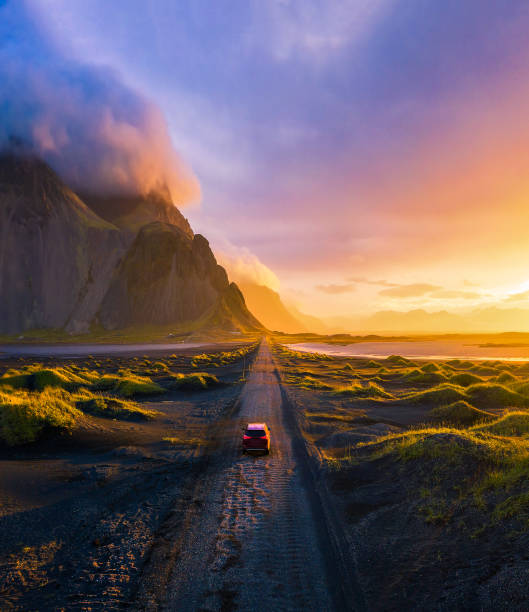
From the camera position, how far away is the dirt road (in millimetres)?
6617

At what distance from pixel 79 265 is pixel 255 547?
179129 mm

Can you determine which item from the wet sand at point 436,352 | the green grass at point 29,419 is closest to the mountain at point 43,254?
the wet sand at point 436,352

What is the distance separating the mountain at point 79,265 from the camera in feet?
483

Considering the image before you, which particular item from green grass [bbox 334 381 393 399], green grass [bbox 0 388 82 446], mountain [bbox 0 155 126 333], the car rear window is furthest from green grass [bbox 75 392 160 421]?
mountain [bbox 0 155 126 333]

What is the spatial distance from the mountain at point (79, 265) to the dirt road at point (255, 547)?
542ft

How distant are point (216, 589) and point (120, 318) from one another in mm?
178532

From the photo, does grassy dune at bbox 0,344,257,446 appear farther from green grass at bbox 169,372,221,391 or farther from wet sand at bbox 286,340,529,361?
wet sand at bbox 286,340,529,361

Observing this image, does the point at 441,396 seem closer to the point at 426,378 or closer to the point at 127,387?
the point at 426,378

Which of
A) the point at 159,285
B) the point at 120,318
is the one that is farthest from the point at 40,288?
the point at 159,285

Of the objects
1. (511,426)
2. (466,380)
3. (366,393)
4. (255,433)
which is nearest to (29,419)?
(255,433)

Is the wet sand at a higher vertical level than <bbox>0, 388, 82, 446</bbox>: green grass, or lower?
lower

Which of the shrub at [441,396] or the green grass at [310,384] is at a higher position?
the shrub at [441,396]

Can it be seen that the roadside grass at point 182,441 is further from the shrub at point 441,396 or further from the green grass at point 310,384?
the green grass at point 310,384

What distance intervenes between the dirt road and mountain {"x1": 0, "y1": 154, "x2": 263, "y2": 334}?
542 ft
